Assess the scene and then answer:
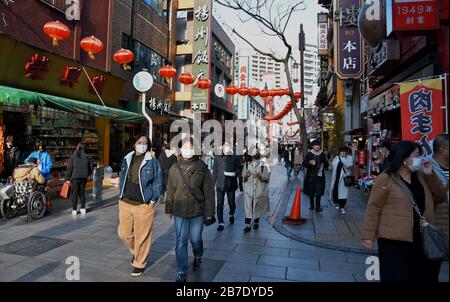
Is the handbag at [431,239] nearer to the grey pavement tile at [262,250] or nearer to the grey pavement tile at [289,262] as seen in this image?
the grey pavement tile at [289,262]

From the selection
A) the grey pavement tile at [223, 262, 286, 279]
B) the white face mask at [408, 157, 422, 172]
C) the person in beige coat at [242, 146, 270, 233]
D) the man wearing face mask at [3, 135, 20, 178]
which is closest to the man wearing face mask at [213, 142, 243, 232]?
the person in beige coat at [242, 146, 270, 233]

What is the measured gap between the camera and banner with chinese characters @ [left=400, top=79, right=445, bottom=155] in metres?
6.99

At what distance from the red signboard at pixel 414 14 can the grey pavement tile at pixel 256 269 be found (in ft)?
17.9

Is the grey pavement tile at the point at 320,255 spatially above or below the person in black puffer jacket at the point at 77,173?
below

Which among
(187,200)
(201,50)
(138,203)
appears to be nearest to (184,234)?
(187,200)

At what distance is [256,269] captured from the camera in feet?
16.8

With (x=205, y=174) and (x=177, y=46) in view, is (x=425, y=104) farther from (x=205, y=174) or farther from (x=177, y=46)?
(x=177, y=46)

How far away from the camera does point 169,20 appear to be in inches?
955

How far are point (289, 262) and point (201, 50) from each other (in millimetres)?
21129

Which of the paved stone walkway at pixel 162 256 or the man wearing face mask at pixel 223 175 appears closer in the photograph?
the paved stone walkway at pixel 162 256

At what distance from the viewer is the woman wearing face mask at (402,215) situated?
126 inches

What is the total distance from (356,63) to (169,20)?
14.2 metres

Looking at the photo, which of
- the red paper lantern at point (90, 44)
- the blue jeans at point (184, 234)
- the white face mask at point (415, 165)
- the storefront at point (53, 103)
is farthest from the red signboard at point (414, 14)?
the storefront at point (53, 103)
